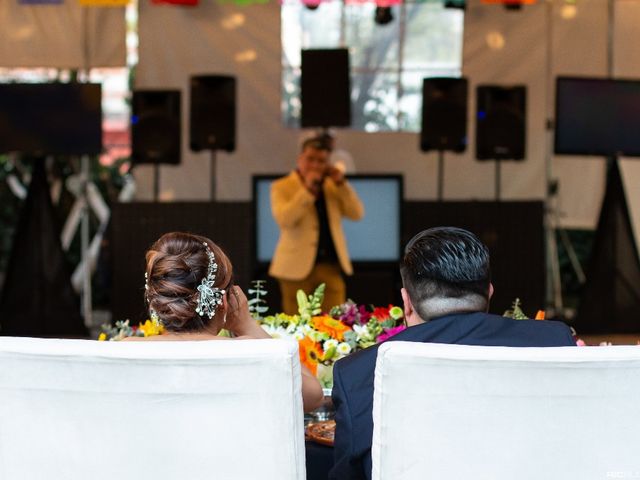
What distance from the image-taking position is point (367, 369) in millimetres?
2072

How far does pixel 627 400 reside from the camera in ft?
6.12

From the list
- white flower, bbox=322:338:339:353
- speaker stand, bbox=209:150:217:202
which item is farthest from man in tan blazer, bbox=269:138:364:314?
white flower, bbox=322:338:339:353

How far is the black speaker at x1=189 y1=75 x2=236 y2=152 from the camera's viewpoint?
7793 millimetres

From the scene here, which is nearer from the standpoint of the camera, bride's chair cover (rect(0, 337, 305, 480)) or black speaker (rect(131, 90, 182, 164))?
bride's chair cover (rect(0, 337, 305, 480))

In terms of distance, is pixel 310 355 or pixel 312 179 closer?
pixel 310 355

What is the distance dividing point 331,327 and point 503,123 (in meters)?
5.31

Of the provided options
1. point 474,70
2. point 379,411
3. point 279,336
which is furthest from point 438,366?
point 474,70

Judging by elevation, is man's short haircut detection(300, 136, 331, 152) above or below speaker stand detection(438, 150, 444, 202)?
above

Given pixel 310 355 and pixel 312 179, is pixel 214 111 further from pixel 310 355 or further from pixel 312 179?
pixel 310 355

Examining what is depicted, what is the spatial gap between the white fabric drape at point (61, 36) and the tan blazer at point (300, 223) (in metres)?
2.24

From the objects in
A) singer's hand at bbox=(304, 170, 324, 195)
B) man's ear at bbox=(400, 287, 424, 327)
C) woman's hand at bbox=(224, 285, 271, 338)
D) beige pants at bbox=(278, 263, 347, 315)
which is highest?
singer's hand at bbox=(304, 170, 324, 195)

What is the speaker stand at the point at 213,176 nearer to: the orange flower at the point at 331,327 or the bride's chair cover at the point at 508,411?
the orange flower at the point at 331,327

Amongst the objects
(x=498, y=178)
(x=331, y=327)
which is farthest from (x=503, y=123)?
(x=331, y=327)

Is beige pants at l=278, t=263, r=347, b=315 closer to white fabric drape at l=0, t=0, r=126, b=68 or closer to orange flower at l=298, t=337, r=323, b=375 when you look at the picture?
white fabric drape at l=0, t=0, r=126, b=68
